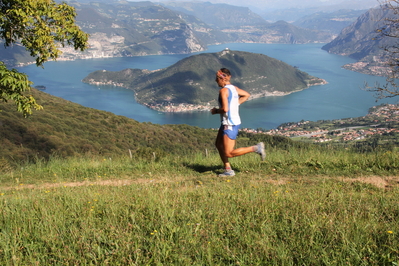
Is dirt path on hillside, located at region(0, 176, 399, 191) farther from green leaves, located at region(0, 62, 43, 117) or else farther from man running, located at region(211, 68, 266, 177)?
green leaves, located at region(0, 62, 43, 117)

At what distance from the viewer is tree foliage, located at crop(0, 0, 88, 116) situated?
5.33 m

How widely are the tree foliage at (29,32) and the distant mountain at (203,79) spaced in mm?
118288

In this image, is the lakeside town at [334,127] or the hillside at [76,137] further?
the lakeside town at [334,127]

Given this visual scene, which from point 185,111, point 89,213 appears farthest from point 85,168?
point 185,111

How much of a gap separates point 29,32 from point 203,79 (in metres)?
148

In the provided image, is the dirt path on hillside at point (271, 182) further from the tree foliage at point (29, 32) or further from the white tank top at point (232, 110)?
the tree foliage at point (29, 32)

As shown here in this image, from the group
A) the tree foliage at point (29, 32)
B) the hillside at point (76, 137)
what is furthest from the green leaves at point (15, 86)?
the hillside at point (76, 137)

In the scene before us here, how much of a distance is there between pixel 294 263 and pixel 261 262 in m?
0.23

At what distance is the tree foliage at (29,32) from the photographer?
5.33 m

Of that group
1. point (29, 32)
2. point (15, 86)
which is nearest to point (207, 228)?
point (15, 86)

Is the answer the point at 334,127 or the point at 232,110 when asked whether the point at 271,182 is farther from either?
the point at 334,127

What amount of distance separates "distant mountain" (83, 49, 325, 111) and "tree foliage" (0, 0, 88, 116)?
388ft

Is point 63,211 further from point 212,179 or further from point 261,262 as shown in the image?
point 212,179

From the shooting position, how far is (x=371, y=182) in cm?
468
